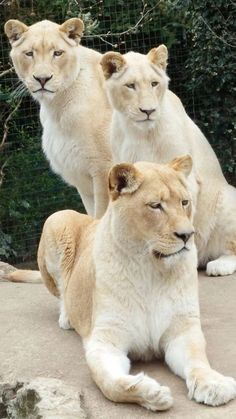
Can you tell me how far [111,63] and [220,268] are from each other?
1.66 m

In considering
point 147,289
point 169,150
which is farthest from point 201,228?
point 147,289

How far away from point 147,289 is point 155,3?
547 centimetres

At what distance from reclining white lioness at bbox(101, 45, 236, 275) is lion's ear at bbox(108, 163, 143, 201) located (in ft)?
6.15

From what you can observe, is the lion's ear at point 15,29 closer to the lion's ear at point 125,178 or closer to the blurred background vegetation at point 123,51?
the blurred background vegetation at point 123,51

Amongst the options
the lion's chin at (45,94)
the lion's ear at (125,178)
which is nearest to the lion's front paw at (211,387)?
the lion's ear at (125,178)

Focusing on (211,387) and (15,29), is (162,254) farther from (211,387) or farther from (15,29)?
(15,29)

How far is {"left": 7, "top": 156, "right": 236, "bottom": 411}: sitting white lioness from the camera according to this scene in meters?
4.45

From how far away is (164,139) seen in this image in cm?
667

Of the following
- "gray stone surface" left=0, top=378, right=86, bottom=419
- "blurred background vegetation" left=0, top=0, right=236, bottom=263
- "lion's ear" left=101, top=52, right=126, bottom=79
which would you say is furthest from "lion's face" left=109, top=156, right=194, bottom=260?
"blurred background vegetation" left=0, top=0, right=236, bottom=263

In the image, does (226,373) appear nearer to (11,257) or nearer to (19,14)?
(11,257)

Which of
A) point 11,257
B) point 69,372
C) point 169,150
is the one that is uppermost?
point 169,150

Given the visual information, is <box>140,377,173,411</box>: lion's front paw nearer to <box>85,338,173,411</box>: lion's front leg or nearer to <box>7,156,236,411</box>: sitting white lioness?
<box>85,338,173,411</box>: lion's front leg

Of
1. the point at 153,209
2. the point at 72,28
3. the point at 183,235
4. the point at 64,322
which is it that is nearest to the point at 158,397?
the point at 183,235

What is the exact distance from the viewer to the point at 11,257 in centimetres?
916
